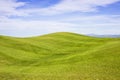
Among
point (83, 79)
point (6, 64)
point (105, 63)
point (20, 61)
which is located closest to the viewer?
point (83, 79)

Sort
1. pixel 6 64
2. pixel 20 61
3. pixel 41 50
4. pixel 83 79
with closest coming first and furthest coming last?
pixel 83 79 → pixel 6 64 → pixel 20 61 → pixel 41 50

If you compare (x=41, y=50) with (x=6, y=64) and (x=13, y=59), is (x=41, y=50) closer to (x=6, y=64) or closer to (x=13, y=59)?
(x=13, y=59)

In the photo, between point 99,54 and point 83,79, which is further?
point 99,54

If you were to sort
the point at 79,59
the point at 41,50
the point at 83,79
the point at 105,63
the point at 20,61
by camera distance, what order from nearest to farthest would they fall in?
the point at 83,79 → the point at 105,63 → the point at 79,59 → the point at 20,61 → the point at 41,50

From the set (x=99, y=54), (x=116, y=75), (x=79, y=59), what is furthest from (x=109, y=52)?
(x=116, y=75)

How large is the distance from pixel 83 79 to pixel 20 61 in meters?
30.5

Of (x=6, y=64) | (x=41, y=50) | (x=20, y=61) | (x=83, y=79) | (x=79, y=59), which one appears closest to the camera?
(x=83, y=79)

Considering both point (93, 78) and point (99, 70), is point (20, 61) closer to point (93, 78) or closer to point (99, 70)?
point (99, 70)

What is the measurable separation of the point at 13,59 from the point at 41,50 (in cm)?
1565

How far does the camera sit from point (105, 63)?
41500 mm

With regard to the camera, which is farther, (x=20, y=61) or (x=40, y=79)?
(x=20, y=61)

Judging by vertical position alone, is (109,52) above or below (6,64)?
above

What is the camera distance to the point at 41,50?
73.0m

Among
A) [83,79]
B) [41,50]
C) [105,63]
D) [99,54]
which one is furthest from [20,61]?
[83,79]
